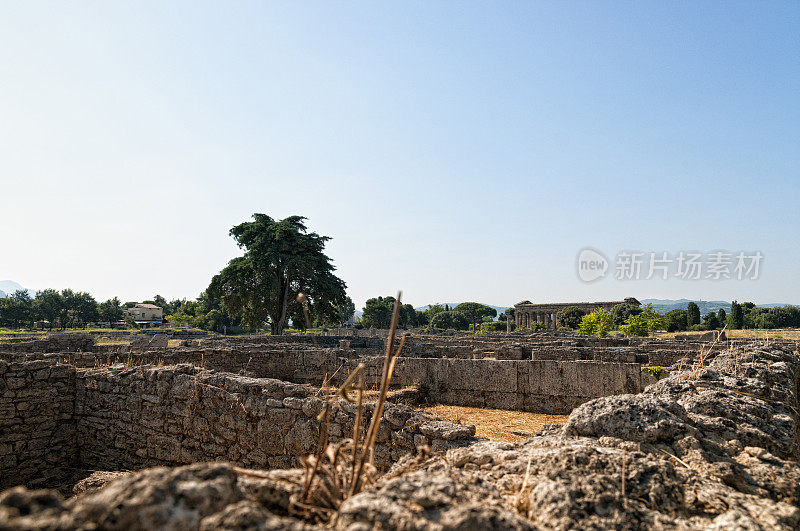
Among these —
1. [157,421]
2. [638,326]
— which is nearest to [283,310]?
[638,326]

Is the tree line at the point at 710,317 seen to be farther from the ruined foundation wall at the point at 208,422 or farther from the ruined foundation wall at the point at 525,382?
the ruined foundation wall at the point at 208,422

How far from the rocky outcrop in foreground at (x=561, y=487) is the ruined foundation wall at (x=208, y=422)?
93.8 inches

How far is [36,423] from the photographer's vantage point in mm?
8586

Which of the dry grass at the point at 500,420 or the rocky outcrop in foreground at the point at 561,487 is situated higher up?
the rocky outcrop in foreground at the point at 561,487

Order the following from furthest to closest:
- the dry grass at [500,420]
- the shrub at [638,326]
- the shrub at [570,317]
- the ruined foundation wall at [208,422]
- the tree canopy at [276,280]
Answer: the shrub at [570,317] < the tree canopy at [276,280] < the shrub at [638,326] < the dry grass at [500,420] < the ruined foundation wall at [208,422]

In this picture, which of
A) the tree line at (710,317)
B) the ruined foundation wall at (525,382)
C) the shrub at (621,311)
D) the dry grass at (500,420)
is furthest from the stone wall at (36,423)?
the shrub at (621,311)

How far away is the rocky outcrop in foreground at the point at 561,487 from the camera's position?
1586 mm

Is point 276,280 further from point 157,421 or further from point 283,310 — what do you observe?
point 157,421

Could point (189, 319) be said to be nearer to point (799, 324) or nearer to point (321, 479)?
point (321, 479)

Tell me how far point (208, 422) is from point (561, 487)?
6.64 m

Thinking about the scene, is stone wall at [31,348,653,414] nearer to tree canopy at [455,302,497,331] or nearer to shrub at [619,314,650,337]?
shrub at [619,314,650,337]

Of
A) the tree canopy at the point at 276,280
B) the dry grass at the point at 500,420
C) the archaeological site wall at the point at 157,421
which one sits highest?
the tree canopy at the point at 276,280

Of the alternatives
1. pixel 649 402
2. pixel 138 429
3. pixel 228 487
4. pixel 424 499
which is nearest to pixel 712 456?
pixel 649 402

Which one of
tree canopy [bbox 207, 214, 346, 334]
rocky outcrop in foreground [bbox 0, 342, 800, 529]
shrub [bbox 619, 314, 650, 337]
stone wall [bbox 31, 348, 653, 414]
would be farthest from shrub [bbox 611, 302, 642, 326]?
rocky outcrop in foreground [bbox 0, 342, 800, 529]
